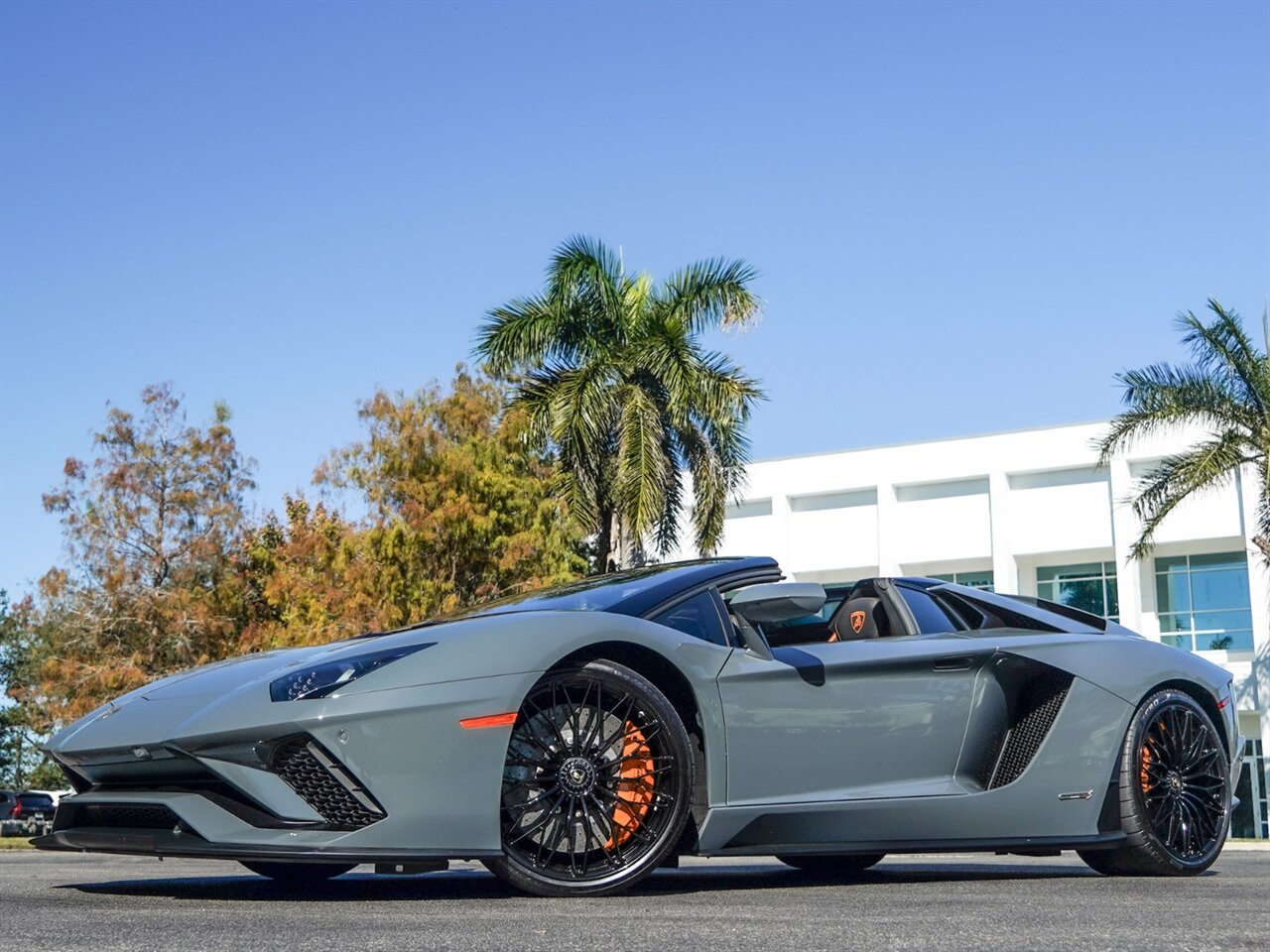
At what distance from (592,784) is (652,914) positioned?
0.63 metres

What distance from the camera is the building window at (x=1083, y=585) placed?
39469mm

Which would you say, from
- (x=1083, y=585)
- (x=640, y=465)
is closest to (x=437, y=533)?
(x=640, y=465)

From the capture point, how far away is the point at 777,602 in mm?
4855

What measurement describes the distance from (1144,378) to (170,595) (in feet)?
74.5

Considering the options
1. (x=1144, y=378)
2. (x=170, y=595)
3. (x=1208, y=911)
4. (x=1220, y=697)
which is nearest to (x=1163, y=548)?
(x=1144, y=378)

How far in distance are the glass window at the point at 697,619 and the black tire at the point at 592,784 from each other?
306 mm

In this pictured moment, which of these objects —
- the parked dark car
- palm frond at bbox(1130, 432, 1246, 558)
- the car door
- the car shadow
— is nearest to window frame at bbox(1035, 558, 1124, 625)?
palm frond at bbox(1130, 432, 1246, 558)

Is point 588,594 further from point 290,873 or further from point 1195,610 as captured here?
point 1195,610

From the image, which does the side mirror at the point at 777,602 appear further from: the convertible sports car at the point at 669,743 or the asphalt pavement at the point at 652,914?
the asphalt pavement at the point at 652,914

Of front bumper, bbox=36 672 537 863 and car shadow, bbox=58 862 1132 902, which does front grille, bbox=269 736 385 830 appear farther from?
car shadow, bbox=58 862 1132 902

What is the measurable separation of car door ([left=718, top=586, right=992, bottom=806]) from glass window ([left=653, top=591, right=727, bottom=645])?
0.11 metres

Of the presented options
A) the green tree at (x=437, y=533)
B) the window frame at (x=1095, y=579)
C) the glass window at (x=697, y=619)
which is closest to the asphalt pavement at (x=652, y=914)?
the glass window at (x=697, y=619)

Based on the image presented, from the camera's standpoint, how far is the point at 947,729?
529 cm

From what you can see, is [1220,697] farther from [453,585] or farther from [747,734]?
[453,585]
